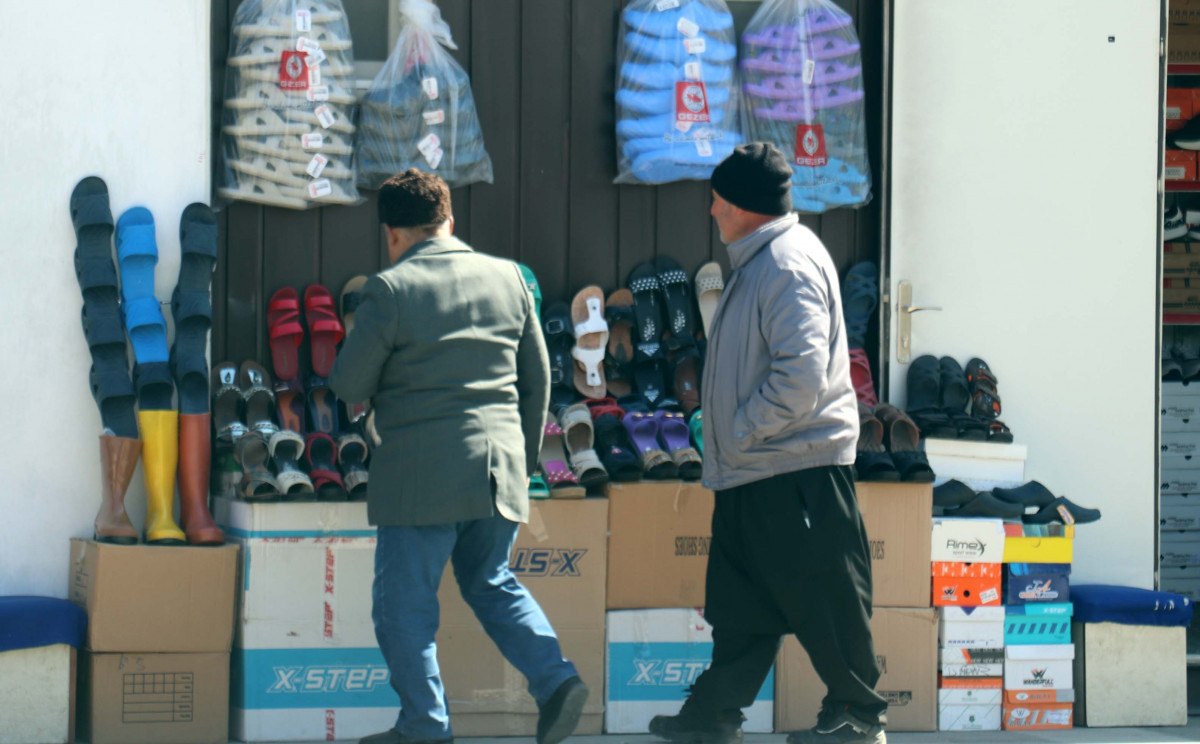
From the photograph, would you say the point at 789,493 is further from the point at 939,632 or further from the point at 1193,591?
the point at 1193,591

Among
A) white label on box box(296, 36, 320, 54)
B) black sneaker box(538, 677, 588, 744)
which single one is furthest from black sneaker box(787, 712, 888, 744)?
white label on box box(296, 36, 320, 54)

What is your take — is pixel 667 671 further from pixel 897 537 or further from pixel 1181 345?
pixel 1181 345

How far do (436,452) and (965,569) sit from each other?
2.07 metres

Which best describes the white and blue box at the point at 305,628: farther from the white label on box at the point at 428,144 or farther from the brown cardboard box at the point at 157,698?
the white label on box at the point at 428,144

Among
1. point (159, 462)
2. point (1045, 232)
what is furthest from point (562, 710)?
point (1045, 232)

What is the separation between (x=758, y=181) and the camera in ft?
14.5

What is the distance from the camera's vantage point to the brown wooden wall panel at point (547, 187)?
569 cm

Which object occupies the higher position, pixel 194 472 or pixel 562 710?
pixel 194 472

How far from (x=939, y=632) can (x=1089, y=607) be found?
0.55 meters

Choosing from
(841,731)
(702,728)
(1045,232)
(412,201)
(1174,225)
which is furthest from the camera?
(1174,225)

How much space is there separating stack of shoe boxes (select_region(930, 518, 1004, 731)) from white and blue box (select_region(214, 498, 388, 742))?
6.01 ft

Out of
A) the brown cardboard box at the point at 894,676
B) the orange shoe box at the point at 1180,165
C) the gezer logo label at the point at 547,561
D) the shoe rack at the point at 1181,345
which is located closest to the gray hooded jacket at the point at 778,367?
the gezer logo label at the point at 547,561

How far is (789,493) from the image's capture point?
14.2 feet

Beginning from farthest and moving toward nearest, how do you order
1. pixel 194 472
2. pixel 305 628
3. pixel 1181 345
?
1. pixel 1181 345
2. pixel 194 472
3. pixel 305 628
